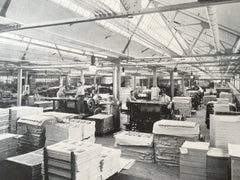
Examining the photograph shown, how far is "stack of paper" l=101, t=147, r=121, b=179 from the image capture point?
3.57 metres

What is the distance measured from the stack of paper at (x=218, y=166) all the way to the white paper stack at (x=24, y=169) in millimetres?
3093

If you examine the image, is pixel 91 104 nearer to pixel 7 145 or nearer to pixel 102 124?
pixel 102 124

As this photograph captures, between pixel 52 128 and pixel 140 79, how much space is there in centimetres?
2888

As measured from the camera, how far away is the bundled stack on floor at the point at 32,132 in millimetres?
5676

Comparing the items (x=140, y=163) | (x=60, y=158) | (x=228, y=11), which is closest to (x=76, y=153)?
(x=60, y=158)

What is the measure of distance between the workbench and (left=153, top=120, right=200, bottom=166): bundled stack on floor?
286 cm

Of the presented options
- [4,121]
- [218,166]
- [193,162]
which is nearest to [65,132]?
[4,121]

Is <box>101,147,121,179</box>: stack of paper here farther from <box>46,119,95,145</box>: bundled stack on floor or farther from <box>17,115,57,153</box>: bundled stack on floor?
<box>17,115,57,153</box>: bundled stack on floor

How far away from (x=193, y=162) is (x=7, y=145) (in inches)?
162

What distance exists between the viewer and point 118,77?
938 cm

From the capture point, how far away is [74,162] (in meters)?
3.13

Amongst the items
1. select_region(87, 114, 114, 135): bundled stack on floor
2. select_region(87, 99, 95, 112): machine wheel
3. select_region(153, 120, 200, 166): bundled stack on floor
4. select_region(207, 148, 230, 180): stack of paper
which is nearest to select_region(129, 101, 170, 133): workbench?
select_region(87, 114, 114, 135): bundled stack on floor

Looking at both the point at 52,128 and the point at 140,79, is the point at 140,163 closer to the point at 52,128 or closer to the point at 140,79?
the point at 52,128

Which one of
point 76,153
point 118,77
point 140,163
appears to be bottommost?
point 140,163
